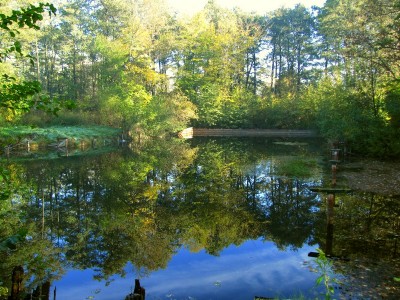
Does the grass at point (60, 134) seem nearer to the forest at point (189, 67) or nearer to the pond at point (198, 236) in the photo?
the forest at point (189, 67)

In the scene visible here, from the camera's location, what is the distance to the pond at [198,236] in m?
6.60

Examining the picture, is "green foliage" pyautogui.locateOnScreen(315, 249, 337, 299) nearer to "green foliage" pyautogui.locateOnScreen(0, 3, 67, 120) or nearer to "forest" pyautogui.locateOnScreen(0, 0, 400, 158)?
"green foliage" pyautogui.locateOnScreen(0, 3, 67, 120)

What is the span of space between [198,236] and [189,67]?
45472mm

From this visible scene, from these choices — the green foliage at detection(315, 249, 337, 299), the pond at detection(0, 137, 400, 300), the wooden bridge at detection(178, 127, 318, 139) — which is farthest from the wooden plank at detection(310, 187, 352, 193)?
the wooden bridge at detection(178, 127, 318, 139)

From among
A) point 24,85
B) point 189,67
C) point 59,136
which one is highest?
point 189,67

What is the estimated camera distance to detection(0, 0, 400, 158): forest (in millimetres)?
32906

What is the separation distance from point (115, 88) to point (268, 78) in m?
34.1

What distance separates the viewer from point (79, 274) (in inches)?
283

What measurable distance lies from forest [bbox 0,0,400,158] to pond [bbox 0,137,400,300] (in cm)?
1209

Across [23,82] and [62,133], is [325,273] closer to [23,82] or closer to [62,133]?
[23,82]

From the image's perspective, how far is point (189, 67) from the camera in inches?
2068

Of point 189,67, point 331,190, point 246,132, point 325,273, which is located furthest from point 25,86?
point 189,67

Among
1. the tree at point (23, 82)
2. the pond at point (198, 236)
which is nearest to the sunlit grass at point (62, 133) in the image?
the pond at point (198, 236)

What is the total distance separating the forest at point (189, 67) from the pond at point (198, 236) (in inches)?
476
